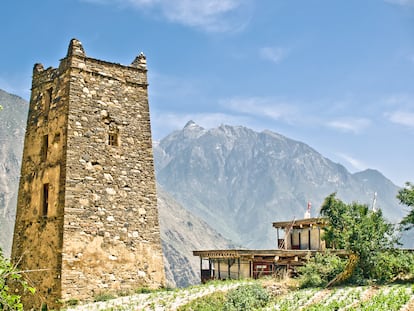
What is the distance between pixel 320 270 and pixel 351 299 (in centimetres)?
514

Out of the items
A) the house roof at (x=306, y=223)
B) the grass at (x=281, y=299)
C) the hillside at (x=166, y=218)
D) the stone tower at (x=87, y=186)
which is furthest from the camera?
the hillside at (x=166, y=218)

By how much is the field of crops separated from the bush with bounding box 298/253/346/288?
1514 millimetres

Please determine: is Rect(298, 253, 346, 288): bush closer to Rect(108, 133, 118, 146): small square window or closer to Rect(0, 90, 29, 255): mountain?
Rect(108, 133, 118, 146): small square window

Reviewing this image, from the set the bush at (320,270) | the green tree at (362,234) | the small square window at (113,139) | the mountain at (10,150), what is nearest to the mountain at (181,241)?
the mountain at (10,150)

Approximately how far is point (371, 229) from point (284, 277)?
184 inches

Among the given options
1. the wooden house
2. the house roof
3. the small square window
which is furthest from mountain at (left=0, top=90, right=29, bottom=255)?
the small square window

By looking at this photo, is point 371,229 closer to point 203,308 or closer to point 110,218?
point 203,308

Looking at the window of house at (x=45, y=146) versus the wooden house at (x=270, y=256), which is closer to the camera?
the window of house at (x=45, y=146)

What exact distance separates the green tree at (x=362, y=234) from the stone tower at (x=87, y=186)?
824cm

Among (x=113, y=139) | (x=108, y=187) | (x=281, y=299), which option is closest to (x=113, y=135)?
(x=113, y=139)

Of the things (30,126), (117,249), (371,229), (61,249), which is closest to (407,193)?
(371,229)

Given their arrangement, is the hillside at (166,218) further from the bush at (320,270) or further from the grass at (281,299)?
the grass at (281,299)

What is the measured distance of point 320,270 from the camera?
24.4 m

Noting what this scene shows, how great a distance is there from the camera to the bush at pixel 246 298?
19109 millimetres
